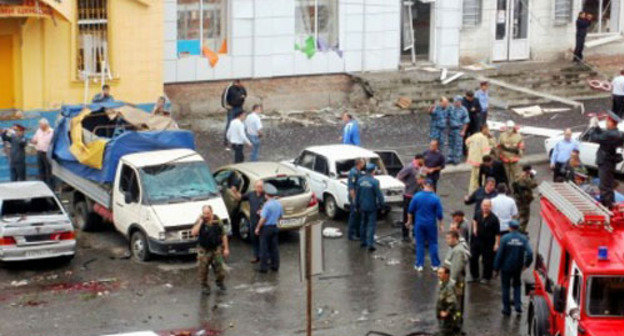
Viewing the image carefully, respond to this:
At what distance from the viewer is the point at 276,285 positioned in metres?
22.1

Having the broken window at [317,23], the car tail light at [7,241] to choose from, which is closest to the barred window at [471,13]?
the broken window at [317,23]

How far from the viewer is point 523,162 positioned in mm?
31297

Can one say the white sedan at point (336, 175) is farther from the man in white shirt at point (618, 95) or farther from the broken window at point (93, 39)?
the man in white shirt at point (618, 95)

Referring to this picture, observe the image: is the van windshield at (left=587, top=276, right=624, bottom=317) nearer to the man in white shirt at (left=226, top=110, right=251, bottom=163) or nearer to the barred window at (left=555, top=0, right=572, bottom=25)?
the man in white shirt at (left=226, top=110, right=251, bottom=163)

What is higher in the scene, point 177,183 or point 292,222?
point 177,183

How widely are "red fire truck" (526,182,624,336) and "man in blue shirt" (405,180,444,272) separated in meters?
3.40

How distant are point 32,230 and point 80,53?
9985 millimetres

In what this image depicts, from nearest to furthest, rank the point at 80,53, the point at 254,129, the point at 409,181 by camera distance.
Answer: the point at 409,181
the point at 254,129
the point at 80,53

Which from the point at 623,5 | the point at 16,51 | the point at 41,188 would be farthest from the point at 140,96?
the point at 623,5

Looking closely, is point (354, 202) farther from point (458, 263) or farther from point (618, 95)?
point (618, 95)

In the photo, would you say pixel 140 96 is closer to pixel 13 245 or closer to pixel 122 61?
pixel 122 61

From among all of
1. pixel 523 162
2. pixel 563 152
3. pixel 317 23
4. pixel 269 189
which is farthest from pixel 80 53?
pixel 563 152

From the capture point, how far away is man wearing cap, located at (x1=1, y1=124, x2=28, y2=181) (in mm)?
27172

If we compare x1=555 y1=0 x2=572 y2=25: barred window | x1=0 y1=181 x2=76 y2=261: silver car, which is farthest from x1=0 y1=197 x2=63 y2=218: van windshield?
x1=555 y1=0 x2=572 y2=25: barred window
